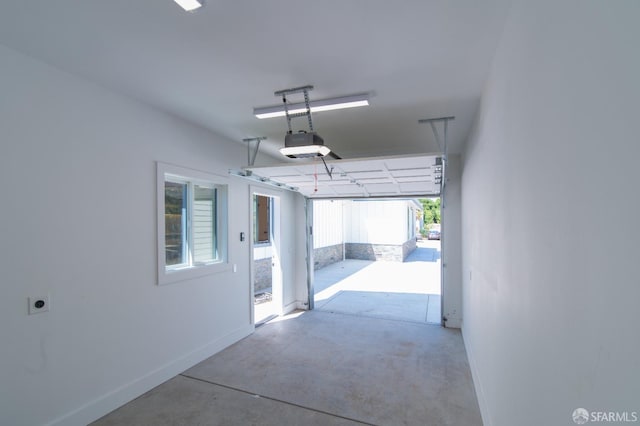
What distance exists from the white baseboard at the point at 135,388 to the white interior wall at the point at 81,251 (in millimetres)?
10

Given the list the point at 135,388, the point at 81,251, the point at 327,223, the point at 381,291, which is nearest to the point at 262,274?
the point at 381,291

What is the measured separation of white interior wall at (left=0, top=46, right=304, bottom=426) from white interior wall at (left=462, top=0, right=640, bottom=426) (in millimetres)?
3190

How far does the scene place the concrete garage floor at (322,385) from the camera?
2.73 metres

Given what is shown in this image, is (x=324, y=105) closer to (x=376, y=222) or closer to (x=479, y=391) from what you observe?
(x=479, y=391)

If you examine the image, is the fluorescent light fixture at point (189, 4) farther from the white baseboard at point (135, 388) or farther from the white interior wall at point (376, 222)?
the white interior wall at point (376, 222)

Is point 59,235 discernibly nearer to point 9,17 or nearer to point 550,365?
point 9,17

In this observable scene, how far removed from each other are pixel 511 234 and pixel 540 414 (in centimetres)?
89

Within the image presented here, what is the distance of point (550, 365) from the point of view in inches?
44.7

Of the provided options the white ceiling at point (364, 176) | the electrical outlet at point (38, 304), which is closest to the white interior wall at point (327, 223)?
the white ceiling at point (364, 176)

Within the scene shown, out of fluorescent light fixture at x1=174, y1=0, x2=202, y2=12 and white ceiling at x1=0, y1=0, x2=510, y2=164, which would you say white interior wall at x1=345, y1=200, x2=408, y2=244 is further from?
fluorescent light fixture at x1=174, y1=0, x2=202, y2=12

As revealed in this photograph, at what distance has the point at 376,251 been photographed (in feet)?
43.6

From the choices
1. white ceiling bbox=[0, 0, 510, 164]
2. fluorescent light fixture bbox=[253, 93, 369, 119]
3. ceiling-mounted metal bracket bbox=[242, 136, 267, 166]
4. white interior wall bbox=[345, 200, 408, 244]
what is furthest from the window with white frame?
white interior wall bbox=[345, 200, 408, 244]

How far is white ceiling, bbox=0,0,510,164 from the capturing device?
1.77 metres

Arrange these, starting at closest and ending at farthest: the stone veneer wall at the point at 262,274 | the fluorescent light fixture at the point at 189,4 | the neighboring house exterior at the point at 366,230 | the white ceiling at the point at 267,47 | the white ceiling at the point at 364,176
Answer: the fluorescent light fixture at the point at 189,4 < the white ceiling at the point at 267,47 < the white ceiling at the point at 364,176 < the stone veneer wall at the point at 262,274 < the neighboring house exterior at the point at 366,230
